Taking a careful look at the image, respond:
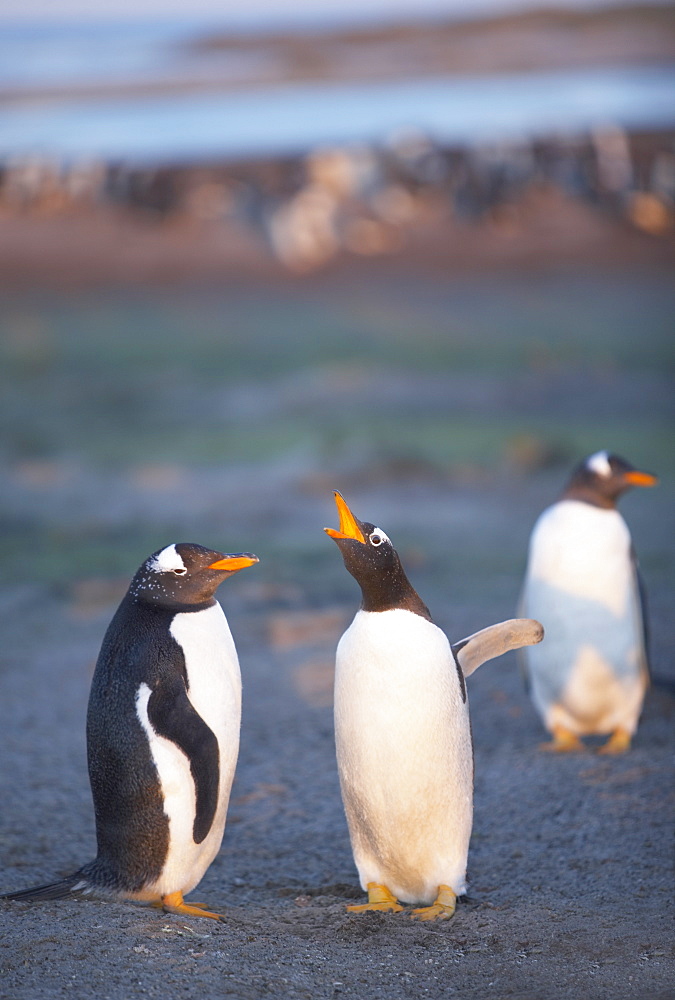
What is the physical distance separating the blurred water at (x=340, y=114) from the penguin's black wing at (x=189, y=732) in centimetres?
1127

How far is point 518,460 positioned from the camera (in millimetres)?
8375

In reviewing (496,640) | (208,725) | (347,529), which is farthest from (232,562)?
(496,640)

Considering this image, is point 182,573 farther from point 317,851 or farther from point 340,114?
point 340,114

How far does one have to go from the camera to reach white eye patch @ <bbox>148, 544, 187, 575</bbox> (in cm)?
290

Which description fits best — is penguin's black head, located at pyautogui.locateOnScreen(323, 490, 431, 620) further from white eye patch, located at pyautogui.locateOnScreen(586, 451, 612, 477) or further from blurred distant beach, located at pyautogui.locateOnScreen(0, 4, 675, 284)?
blurred distant beach, located at pyautogui.locateOnScreen(0, 4, 675, 284)

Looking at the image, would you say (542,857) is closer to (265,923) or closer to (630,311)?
(265,923)

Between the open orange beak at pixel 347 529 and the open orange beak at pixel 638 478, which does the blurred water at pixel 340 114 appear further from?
the open orange beak at pixel 347 529

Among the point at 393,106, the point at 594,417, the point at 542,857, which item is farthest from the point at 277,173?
the point at 542,857

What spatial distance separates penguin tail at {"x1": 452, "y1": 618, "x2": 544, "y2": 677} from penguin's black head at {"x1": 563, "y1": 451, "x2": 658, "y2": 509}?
123 centimetres

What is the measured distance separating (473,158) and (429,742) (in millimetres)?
10932

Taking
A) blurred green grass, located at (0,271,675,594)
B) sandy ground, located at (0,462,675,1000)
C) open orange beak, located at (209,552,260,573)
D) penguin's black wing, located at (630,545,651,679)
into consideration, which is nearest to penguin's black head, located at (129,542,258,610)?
open orange beak, located at (209,552,260,573)

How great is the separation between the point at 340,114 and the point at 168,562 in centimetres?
1192

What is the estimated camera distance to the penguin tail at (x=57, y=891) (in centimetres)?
285

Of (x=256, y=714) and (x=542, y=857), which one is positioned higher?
(x=256, y=714)
